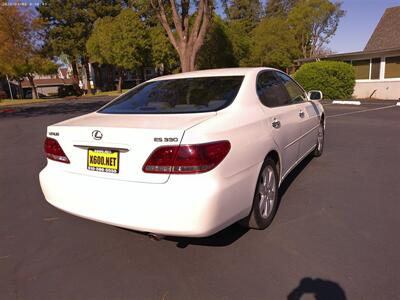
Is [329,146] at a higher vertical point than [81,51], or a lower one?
lower

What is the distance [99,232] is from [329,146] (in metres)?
5.22

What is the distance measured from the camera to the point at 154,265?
2918mm

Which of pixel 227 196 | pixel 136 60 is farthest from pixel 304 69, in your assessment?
pixel 136 60

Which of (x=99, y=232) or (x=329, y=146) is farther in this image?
(x=329, y=146)

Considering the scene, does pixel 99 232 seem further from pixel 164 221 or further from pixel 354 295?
pixel 354 295

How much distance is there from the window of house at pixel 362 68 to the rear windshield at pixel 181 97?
20.5m

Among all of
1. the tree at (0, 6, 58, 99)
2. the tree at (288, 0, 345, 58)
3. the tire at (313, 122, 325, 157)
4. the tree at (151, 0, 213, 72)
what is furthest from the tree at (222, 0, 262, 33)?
the tire at (313, 122, 325, 157)

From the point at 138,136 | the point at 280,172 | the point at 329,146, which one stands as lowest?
the point at 329,146

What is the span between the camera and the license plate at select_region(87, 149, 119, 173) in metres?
2.73

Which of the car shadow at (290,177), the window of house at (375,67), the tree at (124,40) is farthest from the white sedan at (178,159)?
the tree at (124,40)

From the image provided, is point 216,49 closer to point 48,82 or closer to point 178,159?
point 178,159

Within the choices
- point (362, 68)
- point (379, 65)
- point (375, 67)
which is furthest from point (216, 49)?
point (379, 65)

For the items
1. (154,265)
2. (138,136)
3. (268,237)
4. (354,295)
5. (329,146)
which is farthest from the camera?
(329,146)

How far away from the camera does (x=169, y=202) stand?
252 cm
